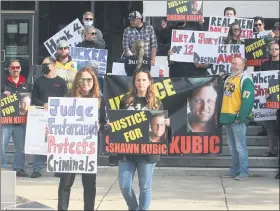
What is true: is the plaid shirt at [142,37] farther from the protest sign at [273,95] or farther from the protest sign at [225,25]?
the protest sign at [273,95]

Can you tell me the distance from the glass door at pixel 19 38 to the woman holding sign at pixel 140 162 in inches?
372

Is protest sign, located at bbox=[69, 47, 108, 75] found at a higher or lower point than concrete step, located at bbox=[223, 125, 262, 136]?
higher

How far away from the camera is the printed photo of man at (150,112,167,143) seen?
23.3 feet

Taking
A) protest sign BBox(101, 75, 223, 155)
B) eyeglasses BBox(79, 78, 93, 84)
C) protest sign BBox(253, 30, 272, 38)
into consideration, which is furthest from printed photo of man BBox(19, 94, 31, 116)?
protest sign BBox(253, 30, 272, 38)

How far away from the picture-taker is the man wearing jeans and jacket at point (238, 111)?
9.77 m

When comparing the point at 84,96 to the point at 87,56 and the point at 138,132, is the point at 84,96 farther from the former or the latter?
the point at 87,56

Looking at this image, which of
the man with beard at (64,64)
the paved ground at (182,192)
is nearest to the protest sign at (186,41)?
the man with beard at (64,64)

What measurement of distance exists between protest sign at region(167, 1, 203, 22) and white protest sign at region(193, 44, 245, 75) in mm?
881

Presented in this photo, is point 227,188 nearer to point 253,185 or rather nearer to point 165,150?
point 253,185

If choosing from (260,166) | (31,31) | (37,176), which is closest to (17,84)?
(37,176)

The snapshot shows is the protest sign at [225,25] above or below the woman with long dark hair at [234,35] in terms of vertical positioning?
above

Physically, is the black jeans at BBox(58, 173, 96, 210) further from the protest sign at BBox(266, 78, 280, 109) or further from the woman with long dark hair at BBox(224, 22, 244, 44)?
the woman with long dark hair at BBox(224, 22, 244, 44)

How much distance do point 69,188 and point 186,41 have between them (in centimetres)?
528

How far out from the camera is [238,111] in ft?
32.4
